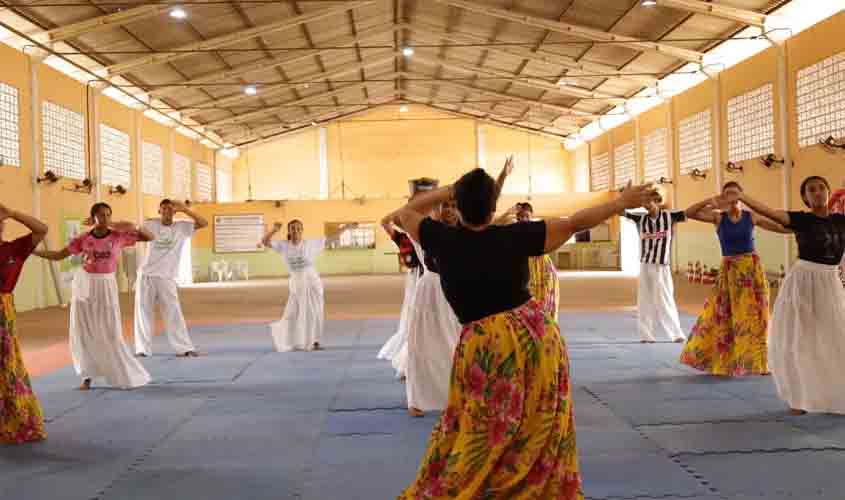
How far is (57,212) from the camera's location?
59.6 feet

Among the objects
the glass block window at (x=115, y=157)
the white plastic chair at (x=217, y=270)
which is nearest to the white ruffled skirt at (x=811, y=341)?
the glass block window at (x=115, y=157)

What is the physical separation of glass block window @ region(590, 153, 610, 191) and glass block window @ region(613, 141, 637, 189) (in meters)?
0.66

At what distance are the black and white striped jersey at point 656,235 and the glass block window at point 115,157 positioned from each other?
1576cm

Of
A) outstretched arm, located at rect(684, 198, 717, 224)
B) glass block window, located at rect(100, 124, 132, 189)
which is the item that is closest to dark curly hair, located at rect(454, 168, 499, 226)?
outstretched arm, located at rect(684, 198, 717, 224)

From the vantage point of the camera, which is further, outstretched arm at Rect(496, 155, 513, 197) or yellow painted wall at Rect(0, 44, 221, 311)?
yellow painted wall at Rect(0, 44, 221, 311)

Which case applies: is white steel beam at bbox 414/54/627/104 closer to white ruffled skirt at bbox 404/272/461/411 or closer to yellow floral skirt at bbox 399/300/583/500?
white ruffled skirt at bbox 404/272/461/411

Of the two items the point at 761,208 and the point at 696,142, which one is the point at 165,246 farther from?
the point at 696,142

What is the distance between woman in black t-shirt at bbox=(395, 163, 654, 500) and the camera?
293 cm

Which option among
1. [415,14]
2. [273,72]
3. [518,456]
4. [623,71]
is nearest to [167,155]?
[273,72]

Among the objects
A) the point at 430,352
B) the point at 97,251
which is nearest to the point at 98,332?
the point at 97,251

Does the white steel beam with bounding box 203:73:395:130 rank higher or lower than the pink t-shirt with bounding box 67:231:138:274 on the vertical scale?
higher

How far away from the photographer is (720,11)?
639 inches

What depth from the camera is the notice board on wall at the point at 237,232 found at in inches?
1216

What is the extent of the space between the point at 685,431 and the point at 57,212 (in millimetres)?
16489
